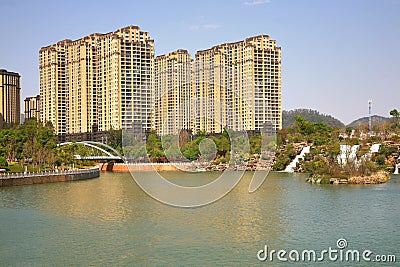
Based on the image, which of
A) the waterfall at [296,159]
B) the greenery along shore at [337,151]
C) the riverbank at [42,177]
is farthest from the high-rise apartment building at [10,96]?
the waterfall at [296,159]

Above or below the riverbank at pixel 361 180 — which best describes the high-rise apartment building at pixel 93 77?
above

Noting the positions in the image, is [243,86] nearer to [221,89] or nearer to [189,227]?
[221,89]

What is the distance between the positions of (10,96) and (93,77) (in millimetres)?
24897

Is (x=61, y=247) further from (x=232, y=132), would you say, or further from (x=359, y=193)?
(x=232, y=132)

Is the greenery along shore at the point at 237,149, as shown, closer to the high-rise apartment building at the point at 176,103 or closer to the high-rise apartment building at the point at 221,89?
the high-rise apartment building at the point at 176,103

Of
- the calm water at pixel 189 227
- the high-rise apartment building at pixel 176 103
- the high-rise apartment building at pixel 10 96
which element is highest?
the high-rise apartment building at pixel 10 96

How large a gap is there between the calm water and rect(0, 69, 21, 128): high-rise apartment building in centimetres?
4558

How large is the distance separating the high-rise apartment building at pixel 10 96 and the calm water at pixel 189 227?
45.6 m

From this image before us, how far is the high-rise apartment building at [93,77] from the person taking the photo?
1328 inches

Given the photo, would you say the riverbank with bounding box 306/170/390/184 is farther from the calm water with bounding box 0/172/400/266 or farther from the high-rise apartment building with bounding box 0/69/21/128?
the high-rise apartment building with bounding box 0/69/21/128

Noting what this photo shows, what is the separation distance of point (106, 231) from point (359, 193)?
7.98m

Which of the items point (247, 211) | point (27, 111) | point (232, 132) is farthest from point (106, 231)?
point (27, 111)

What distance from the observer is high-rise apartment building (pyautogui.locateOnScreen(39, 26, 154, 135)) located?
3372 centimetres

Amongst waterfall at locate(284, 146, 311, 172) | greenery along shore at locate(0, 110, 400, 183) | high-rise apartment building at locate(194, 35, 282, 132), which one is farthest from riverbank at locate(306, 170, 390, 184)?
waterfall at locate(284, 146, 311, 172)
